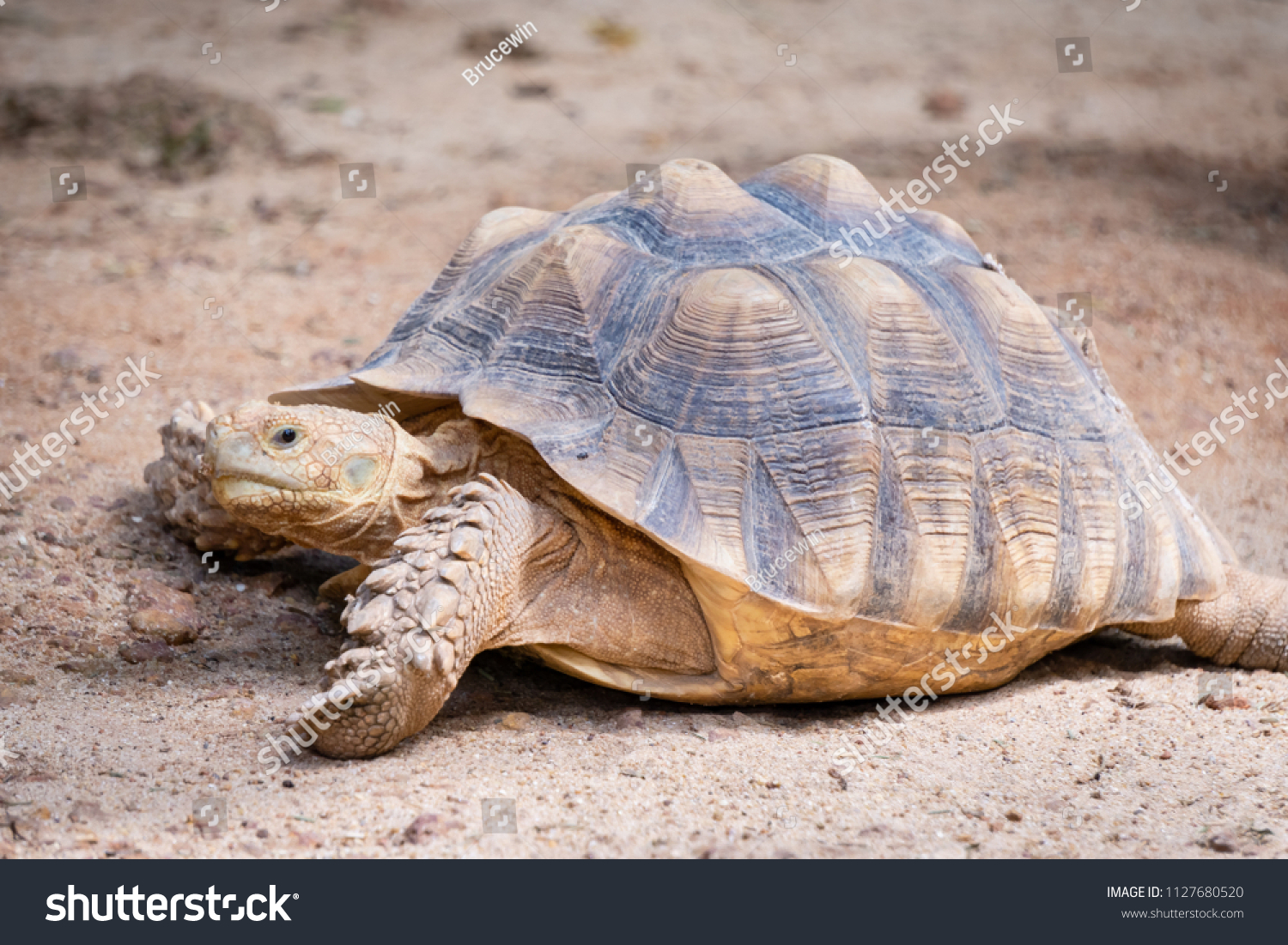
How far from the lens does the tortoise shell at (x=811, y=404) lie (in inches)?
131

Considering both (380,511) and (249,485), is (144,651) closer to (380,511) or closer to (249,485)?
(249,485)

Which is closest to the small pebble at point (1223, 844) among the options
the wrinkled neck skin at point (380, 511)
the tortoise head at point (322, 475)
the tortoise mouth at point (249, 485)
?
the wrinkled neck skin at point (380, 511)

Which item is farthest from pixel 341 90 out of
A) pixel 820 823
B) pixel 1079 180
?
pixel 820 823

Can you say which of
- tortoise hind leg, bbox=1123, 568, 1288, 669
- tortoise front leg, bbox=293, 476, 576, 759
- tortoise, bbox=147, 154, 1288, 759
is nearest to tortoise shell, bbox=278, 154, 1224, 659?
tortoise, bbox=147, 154, 1288, 759

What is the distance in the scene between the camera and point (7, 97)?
31.6 feet

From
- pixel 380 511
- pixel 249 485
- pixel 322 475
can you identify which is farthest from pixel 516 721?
pixel 249 485

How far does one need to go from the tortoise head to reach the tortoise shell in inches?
11.1

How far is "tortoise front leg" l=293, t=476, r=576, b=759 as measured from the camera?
303 cm

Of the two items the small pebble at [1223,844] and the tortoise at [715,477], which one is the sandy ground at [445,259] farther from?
the tortoise at [715,477]

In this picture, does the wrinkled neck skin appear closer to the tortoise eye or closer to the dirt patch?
the tortoise eye

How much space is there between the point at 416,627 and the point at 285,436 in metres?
0.69

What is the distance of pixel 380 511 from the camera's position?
349 cm

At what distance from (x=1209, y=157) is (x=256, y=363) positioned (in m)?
7.86
